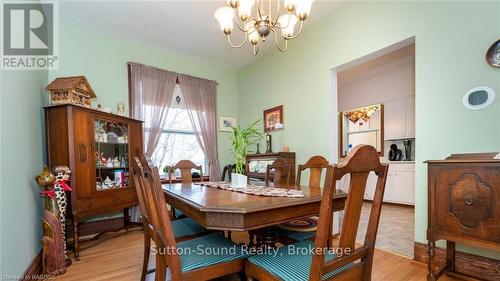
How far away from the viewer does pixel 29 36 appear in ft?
7.42

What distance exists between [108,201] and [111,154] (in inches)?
24.8

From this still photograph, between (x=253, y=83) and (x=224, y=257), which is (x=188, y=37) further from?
(x=224, y=257)

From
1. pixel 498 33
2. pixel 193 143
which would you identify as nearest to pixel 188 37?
pixel 193 143

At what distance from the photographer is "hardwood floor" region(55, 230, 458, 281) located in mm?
1857

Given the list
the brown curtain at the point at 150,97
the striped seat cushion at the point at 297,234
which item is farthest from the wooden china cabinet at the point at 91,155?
the striped seat cushion at the point at 297,234

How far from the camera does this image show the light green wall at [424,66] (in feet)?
5.75

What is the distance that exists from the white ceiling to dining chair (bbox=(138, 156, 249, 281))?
2369 millimetres

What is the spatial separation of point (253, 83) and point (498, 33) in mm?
3129

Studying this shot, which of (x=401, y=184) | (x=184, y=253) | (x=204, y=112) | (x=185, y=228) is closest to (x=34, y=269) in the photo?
(x=185, y=228)

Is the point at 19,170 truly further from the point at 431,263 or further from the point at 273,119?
the point at 431,263

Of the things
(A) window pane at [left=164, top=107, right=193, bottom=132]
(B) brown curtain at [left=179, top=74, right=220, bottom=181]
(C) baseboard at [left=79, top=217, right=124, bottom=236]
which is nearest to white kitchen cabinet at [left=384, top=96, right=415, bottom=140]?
(B) brown curtain at [left=179, top=74, right=220, bottom=181]

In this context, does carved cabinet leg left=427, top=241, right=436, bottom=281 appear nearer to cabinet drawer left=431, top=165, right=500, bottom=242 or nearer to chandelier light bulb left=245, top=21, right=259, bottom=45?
cabinet drawer left=431, top=165, right=500, bottom=242

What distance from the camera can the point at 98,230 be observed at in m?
3.01

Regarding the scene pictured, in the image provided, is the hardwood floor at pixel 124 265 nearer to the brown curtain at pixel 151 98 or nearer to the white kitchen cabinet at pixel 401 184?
the brown curtain at pixel 151 98
